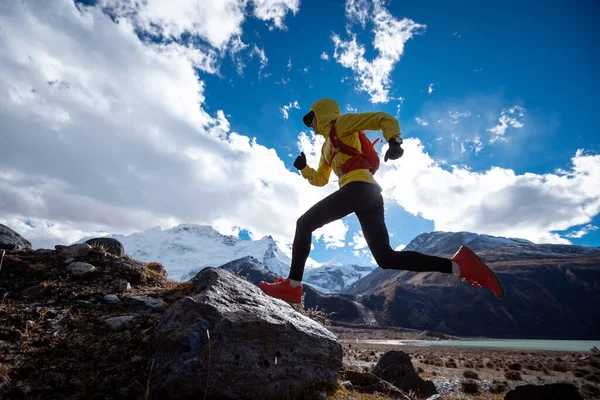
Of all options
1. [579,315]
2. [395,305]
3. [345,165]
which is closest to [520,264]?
[579,315]

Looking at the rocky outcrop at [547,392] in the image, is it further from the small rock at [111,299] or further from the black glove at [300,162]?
the small rock at [111,299]

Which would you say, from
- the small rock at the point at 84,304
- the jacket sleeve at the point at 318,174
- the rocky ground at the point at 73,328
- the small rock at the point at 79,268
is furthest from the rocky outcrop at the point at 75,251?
the jacket sleeve at the point at 318,174

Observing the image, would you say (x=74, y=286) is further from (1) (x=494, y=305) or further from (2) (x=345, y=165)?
(1) (x=494, y=305)

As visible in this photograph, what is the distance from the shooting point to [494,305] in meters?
155

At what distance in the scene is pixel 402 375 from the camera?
9609 millimetres

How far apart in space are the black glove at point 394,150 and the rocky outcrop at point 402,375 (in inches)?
241

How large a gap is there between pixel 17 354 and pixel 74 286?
7.30ft

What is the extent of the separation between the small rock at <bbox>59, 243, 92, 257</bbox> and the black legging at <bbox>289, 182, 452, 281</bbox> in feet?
15.9

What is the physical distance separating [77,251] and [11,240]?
2559mm

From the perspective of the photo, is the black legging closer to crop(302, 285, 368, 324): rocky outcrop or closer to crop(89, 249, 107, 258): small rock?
crop(89, 249, 107, 258): small rock

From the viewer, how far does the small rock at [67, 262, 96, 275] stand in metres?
5.63

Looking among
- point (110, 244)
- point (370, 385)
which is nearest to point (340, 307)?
point (110, 244)

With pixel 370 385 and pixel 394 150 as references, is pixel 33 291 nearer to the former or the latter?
pixel 370 385

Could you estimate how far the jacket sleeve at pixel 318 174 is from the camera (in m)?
5.30
